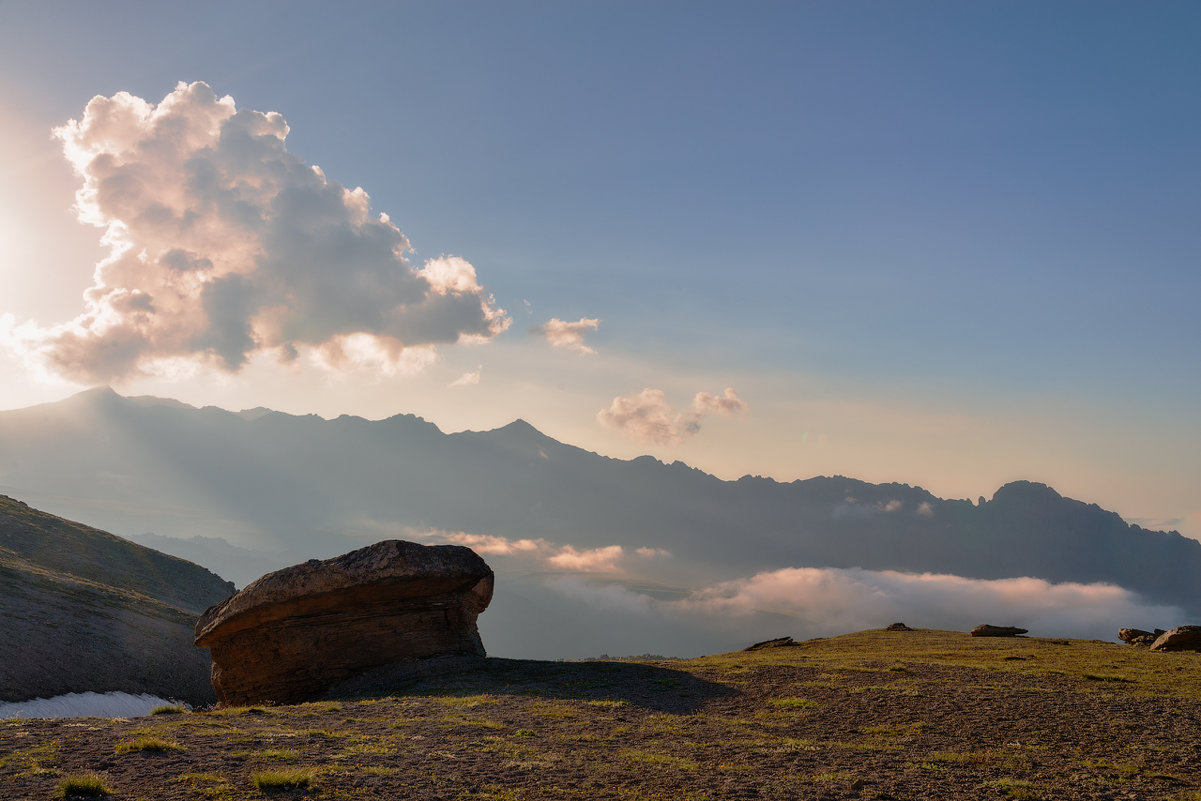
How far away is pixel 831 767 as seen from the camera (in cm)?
1770

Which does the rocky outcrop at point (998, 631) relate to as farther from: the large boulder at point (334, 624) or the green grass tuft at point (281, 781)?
the green grass tuft at point (281, 781)

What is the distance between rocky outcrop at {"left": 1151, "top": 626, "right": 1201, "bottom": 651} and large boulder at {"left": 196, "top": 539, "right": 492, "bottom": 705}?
49595 millimetres

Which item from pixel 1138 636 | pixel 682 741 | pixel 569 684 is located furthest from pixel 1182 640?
pixel 682 741

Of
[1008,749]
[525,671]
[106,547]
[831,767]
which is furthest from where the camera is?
[106,547]

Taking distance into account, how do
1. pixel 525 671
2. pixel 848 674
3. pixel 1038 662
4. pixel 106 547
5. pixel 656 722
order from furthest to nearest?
pixel 106 547 < pixel 1038 662 < pixel 525 671 < pixel 848 674 < pixel 656 722

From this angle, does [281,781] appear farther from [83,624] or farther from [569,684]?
[83,624]

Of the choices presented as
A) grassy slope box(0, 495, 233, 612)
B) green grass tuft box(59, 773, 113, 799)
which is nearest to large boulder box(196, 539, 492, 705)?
green grass tuft box(59, 773, 113, 799)

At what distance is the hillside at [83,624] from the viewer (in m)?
61.1

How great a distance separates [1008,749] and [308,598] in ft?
113

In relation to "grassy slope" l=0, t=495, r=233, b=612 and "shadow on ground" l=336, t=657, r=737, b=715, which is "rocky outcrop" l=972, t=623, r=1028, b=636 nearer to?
"shadow on ground" l=336, t=657, r=737, b=715

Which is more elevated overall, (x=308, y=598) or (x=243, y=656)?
(x=308, y=598)

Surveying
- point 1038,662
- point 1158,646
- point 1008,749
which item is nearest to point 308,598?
point 1008,749

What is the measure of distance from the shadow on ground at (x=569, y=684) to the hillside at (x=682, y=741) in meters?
0.23

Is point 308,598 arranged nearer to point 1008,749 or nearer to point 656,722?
point 656,722
